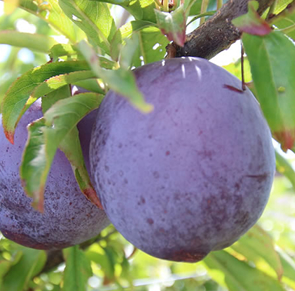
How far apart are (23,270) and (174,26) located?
2.73ft

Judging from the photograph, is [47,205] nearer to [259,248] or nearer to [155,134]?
[155,134]

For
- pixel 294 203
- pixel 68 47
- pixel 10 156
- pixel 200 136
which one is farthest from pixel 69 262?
pixel 294 203

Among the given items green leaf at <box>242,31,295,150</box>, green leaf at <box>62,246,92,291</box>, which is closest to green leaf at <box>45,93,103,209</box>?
green leaf at <box>242,31,295,150</box>

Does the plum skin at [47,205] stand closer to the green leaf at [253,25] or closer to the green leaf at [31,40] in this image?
the green leaf at [31,40]

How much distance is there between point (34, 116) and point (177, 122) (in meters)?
0.35

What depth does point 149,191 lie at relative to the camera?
0.61 m

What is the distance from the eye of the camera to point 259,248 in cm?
A: 115

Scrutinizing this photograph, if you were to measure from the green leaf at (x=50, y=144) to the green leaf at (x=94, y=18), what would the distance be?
5.3 inches

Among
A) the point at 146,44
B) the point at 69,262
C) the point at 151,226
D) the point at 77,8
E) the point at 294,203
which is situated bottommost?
the point at 294,203

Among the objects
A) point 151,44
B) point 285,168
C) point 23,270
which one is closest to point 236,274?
point 285,168

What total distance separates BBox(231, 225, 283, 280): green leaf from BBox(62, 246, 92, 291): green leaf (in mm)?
430

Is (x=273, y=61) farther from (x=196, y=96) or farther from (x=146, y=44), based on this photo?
(x=146, y=44)

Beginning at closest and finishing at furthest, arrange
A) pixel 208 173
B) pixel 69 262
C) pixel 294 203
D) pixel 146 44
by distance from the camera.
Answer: pixel 208 173
pixel 146 44
pixel 69 262
pixel 294 203

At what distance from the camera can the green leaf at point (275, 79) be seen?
60 centimetres
